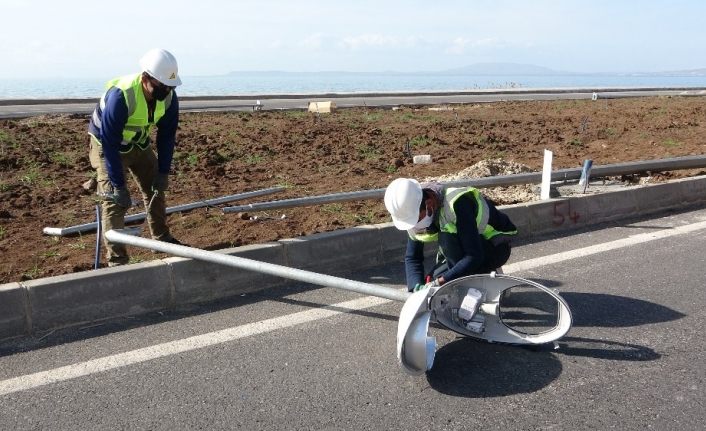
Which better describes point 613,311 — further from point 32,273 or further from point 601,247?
point 32,273

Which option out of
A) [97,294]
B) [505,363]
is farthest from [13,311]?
[505,363]

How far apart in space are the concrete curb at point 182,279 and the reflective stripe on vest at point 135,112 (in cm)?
124

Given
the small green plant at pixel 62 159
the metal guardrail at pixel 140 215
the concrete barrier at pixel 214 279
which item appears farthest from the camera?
the small green plant at pixel 62 159

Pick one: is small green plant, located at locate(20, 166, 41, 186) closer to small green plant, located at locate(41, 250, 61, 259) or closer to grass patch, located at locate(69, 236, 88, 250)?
grass patch, located at locate(69, 236, 88, 250)

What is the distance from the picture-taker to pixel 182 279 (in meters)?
4.70

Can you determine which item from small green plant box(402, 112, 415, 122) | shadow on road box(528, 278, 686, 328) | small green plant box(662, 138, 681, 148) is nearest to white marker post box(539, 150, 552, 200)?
shadow on road box(528, 278, 686, 328)

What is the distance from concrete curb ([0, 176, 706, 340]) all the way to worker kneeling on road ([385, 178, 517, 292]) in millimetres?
1085

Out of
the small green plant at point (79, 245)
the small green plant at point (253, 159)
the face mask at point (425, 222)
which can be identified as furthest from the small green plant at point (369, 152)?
the face mask at point (425, 222)

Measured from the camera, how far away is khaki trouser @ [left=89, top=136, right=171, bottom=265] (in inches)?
206

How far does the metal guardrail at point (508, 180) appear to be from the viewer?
6.06 m

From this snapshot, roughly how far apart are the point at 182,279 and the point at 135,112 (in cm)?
142

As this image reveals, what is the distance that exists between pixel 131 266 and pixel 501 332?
98.8 inches

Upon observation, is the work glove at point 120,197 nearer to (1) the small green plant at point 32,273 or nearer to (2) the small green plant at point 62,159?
(1) the small green plant at point 32,273

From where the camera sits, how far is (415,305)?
3707 mm
